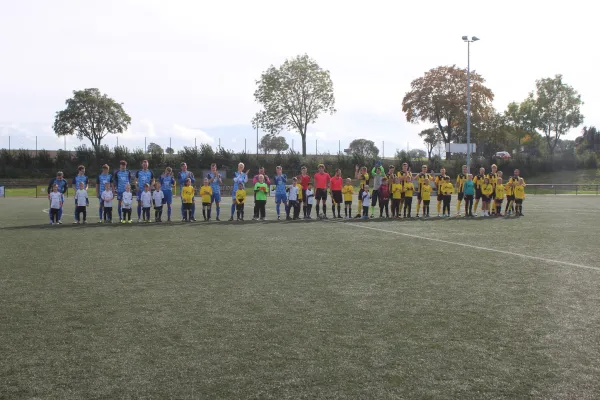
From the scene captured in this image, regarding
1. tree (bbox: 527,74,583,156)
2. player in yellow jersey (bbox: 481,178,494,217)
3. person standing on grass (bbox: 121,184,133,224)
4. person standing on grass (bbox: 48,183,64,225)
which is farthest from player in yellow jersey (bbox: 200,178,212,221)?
tree (bbox: 527,74,583,156)

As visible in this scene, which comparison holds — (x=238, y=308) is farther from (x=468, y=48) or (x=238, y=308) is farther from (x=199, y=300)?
(x=468, y=48)

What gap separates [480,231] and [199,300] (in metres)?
9.88

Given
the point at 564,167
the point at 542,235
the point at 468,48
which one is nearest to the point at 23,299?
the point at 542,235

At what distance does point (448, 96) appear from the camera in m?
65.2

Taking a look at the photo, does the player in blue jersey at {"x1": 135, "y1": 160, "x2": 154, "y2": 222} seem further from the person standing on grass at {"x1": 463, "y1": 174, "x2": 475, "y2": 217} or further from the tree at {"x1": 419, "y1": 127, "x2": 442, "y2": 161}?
the tree at {"x1": 419, "y1": 127, "x2": 442, "y2": 161}

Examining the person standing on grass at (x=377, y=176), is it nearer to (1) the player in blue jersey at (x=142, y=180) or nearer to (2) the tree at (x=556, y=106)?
Result: (1) the player in blue jersey at (x=142, y=180)

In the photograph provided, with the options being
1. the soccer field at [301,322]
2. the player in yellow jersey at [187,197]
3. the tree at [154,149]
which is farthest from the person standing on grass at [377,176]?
the tree at [154,149]

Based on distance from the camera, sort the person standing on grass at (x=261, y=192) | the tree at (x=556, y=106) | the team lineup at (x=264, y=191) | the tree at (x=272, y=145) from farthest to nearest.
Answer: the tree at (x=556, y=106) → the tree at (x=272, y=145) → the person standing on grass at (x=261, y=192) → the team lineup at (x=264, y=191)

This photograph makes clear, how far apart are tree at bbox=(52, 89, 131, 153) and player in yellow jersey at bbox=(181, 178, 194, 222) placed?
60370mm

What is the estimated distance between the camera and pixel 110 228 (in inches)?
627

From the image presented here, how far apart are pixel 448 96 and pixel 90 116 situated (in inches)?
1756

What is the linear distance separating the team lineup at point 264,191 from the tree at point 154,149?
3961cm

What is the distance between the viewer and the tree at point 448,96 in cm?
6512

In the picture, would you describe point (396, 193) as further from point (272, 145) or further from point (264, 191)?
point (272, 145)
